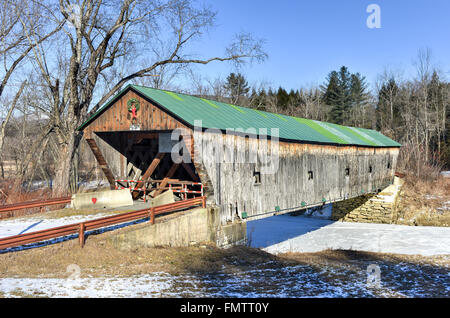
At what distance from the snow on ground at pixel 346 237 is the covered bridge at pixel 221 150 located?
3.17 m

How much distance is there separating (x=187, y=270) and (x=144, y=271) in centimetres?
111

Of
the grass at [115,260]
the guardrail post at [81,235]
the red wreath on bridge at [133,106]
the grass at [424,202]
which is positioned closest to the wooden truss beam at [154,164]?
the red wreath on bridge at [133,106]

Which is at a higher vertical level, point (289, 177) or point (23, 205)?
point (289, 177)

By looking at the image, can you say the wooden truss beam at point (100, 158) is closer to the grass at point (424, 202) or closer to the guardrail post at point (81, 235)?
the guardrail post at point (81, 235)

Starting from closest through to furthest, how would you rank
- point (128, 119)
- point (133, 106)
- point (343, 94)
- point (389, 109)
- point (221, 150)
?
point (221, 150) → point (133, 106) → point (128, 119) → point (389, 109) → point (343, 94)

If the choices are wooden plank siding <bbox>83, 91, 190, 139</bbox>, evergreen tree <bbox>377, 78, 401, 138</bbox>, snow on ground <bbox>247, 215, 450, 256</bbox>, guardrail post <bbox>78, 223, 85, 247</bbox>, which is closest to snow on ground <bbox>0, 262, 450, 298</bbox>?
guardrail post <bbox>78, 223, 85, 247</bbox>

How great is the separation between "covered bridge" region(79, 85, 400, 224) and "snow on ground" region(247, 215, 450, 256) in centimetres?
317

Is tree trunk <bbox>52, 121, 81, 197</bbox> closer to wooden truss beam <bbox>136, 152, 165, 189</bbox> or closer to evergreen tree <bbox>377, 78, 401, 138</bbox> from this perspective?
wooden truss beam <bbox>136, 152, 165, 189</bbox>

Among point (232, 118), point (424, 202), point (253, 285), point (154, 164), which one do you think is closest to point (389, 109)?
point (424, 202)

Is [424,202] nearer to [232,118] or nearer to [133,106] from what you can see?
[232,118]

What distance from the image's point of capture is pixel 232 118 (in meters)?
13.8

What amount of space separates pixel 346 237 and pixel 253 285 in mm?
16574
